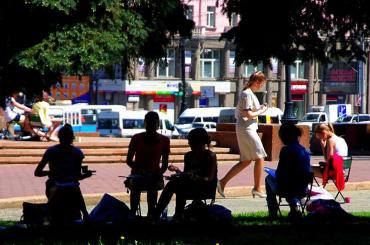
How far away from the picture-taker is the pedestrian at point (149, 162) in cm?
1054

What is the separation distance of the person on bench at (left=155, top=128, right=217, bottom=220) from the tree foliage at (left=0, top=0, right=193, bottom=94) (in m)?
1.38

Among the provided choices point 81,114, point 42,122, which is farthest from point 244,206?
point 81,114

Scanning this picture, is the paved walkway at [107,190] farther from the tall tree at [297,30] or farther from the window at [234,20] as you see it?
the tall tree at [297,30]

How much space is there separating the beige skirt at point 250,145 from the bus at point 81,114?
36137 millimetres

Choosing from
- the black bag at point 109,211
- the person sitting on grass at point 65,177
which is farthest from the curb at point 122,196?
the black bag at point 109,211

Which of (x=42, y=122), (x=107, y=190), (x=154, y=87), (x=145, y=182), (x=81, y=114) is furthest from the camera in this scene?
(x=154, y=87)

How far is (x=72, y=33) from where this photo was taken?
8.88m

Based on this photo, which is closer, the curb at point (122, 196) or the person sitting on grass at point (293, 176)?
the person sitting on grass at point (293, 176)

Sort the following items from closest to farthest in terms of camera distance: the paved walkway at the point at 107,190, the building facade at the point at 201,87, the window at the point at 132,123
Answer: the paved walkway at the point at 107,190, the window at the point at 132,123, the building facade at the point at 201,87

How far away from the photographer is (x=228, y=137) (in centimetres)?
2280

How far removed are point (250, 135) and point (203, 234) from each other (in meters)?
4.76

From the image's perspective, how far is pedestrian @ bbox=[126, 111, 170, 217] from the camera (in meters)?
10.5

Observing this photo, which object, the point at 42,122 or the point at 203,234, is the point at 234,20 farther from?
the point at 42,122

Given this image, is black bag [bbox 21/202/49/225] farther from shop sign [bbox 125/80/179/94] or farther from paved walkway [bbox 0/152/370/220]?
shop sign [bbox 125/80/179/94]
